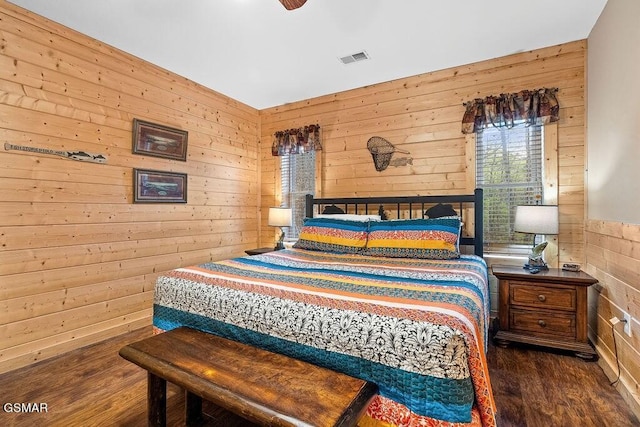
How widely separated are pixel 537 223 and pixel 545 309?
69cm

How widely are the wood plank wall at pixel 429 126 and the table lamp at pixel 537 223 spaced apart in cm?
36

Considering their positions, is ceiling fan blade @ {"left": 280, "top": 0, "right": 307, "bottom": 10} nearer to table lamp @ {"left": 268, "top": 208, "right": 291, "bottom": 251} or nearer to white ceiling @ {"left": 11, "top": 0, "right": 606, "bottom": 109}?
white ceiling @ {"left": 11, "top": 0, "right": 606, "bottom": 109}

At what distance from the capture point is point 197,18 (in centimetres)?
248

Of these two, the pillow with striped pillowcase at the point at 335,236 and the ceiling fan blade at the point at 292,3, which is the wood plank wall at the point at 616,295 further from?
the ceiling fan blade at the point at 292,3

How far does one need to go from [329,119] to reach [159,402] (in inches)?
135

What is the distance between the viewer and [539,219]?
102 inches

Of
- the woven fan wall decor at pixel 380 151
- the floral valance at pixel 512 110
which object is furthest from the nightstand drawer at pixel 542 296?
the woven fan wall decor at pixel 380 151

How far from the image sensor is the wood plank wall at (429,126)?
9.25 ft

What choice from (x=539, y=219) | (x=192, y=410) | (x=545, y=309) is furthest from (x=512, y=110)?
(x=192, y=410)

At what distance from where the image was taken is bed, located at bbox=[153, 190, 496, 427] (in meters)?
1.15

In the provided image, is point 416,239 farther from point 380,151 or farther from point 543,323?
point 380,151

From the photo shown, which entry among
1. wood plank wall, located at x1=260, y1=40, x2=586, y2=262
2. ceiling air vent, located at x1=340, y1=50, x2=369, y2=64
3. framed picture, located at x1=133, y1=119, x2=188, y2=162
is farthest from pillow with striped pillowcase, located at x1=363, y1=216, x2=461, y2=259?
framed picture, located at x1=133, y1=119, x2=188, y2=162

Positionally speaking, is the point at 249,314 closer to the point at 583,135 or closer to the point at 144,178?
the point at 144,178

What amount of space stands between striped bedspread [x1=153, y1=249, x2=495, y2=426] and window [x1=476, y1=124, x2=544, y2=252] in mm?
1211
